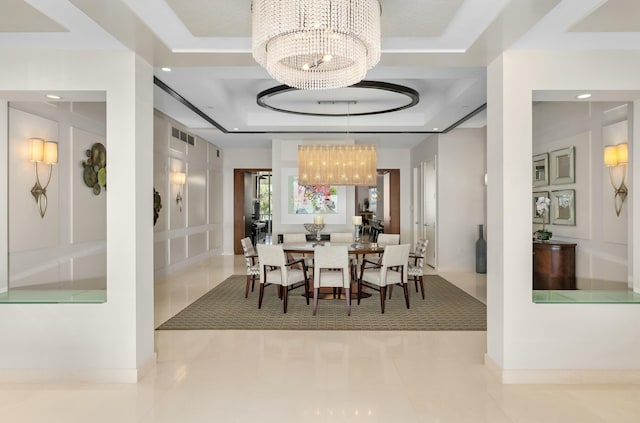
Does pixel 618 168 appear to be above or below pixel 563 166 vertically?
below

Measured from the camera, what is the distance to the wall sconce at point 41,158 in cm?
406

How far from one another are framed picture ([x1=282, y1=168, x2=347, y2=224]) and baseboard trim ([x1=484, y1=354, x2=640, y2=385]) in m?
6.63

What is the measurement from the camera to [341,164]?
6.61 metres

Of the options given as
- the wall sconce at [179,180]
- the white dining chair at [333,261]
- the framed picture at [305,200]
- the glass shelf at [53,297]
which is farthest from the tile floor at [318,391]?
the framed picture at [305,200]

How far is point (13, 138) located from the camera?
382 centimetres

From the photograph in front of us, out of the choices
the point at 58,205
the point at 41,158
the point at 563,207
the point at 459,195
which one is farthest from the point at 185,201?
the point at 563,207

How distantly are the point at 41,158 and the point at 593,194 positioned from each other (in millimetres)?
5946

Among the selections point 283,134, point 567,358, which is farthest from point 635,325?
point 283,134

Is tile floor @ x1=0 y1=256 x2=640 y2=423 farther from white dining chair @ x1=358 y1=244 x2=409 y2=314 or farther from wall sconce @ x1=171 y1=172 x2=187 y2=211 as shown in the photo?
wall sconce @ x1=171 y1=172 x2=187 y2=211

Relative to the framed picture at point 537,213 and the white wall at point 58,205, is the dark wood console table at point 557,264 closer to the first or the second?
the framed picture at point 537,213

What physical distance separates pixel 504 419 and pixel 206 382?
86.9 inches

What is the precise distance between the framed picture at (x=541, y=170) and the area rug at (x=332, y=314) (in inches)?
74.0

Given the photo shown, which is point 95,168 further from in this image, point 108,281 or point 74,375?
point 74,375

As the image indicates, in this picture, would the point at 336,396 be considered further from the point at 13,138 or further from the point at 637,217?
the point at 13,138
